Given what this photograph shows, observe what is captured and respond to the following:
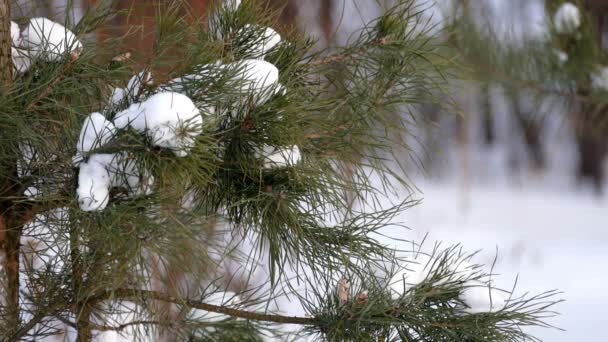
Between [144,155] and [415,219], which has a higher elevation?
[415,219]

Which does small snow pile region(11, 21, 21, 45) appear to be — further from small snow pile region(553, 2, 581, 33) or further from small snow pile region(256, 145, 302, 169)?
small snow pile region(553, 2, 581, 33)

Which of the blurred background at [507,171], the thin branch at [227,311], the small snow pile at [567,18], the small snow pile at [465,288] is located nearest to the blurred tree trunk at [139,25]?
the blurred background at [507,171]

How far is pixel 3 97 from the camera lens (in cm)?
72

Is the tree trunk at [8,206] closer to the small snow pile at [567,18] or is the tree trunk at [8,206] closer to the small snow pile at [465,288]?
the small snow pile at [465,288]

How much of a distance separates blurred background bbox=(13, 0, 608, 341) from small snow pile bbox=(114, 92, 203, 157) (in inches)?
6.2

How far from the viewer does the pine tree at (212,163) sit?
69cm

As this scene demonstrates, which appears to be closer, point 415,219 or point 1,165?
point 1,165

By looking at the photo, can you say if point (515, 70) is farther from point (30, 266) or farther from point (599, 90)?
point (30, 266)

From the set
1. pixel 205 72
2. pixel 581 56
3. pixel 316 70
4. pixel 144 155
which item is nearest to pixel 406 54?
pixel 316 70

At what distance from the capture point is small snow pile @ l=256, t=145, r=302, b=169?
766 mm

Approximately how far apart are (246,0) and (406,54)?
205 millimetres

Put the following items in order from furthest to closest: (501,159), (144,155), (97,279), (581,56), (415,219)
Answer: (501,159)
(415,219)
(581,56)
(97,279)
(144,155)

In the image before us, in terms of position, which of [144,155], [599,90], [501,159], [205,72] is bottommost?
[144,155]

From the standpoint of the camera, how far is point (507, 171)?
11523mm
